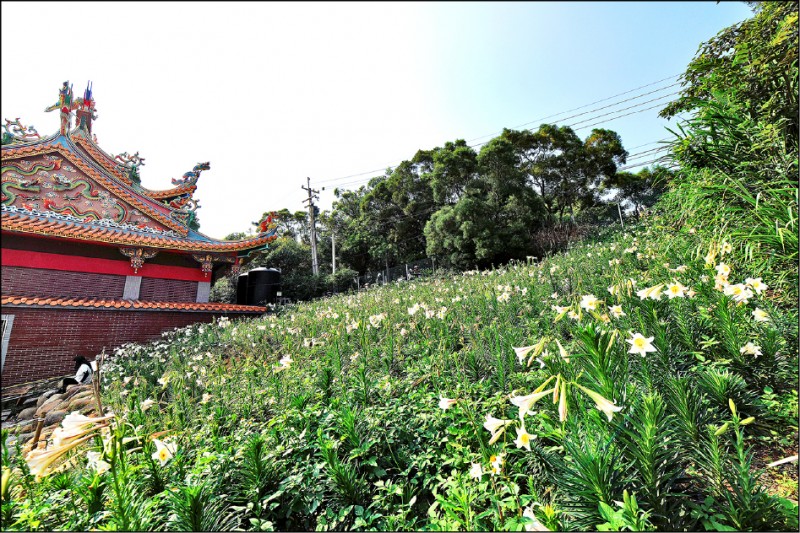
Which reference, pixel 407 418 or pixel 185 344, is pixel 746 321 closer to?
pixel 407 418

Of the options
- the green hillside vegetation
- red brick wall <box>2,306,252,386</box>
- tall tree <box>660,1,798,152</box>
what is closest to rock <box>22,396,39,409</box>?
red brick wall <box>2,306,252,386</box>

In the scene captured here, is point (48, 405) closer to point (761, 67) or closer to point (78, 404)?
point (78, 404)

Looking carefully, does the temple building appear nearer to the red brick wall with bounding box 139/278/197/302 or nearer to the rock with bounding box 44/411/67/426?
the red brick wall with bounding box 139/278/197/302

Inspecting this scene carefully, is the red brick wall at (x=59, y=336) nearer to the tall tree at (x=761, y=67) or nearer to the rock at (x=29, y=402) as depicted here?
the rock at (x=29, y=402)

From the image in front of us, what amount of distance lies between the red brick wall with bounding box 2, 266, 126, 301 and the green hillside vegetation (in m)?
6.49

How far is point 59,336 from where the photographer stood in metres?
7.10

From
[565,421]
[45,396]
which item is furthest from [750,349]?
[45,396]

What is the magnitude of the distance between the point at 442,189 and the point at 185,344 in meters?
16.3

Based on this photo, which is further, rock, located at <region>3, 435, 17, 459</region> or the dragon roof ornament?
the dragon roof ornament

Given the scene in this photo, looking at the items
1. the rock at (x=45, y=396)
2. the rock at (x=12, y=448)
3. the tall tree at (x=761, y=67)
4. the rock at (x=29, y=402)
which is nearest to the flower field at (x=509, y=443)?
the rock at (x=12, y=448)

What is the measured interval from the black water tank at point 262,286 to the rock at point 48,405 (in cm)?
762

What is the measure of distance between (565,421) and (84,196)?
12.3 m

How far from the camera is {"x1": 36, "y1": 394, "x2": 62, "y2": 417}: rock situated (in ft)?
18.1

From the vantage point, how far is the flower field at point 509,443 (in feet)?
5.11
